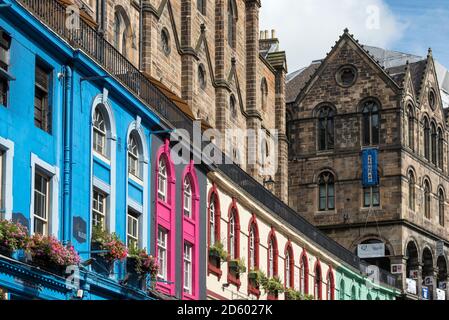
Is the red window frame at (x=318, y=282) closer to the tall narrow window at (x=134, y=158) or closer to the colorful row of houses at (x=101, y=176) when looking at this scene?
the colorful row of houses at (x=101, y=176)

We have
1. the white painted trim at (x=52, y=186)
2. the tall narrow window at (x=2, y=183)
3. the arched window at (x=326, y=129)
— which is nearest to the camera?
the tall narrow window at (x=2, y=183)

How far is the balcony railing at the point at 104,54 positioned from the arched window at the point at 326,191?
48076 millimetres

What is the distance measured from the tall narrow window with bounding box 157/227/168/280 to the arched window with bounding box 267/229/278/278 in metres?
14.2

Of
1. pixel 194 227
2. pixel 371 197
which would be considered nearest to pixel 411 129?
pixel 371 197

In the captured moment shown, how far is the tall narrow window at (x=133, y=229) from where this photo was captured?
1463 inches

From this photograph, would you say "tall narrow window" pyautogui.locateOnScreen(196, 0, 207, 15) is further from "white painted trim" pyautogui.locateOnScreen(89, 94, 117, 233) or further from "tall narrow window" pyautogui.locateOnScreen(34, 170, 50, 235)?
"tall narrow window" pyautogui.locateOnScreen(34, 170, 50, 235)

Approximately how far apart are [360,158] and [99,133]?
57886 millimetres

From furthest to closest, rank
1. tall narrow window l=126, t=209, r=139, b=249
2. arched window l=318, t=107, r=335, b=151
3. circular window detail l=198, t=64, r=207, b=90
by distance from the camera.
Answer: arched window l=318, t=107, r=335, b=151 < circular window detail l=198, t=64, r=207, b=90 < tall narrow window l=126, t=209, r=139, b=249

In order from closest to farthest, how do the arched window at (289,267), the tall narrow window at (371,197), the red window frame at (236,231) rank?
the red window frame at (236,231) < the arched window at (289,267) < the tall narrow window at (371,197)

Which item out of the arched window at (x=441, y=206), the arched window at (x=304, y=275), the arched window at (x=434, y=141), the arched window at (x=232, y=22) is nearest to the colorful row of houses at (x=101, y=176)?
the arched window at (x=304, y=275)

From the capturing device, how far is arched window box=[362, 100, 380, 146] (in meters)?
92.2

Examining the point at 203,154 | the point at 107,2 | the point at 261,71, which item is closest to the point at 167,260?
the point at 203,154

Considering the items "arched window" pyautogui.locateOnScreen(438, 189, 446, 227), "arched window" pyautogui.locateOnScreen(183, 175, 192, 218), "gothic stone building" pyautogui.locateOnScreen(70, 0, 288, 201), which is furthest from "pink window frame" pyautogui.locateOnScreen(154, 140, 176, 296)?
"arched window" pyautogui.locateOnScreen(438, 189, 446, 227)

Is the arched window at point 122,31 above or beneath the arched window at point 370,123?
beneath
